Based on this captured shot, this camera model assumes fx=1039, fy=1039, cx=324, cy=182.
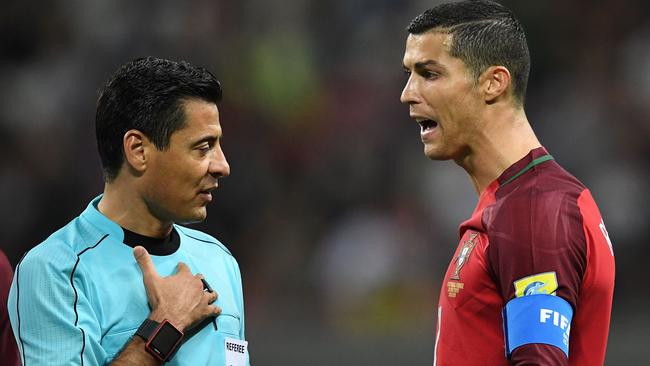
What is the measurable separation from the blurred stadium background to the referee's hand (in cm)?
394

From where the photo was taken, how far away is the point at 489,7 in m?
3.41

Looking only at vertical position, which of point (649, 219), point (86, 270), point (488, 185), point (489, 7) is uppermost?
point (489, 7)

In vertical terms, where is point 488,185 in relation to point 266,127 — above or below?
above

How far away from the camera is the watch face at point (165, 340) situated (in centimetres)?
302

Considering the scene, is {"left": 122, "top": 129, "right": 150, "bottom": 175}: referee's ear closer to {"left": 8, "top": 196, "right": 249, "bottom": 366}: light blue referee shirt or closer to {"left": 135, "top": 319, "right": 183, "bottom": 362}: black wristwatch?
{"left": 8, "top": 196, "right": 249, "bottom": 366}: light blue referee shirt

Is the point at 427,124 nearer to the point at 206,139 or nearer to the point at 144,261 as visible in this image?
the point at 206,139

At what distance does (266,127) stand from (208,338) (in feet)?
19.1

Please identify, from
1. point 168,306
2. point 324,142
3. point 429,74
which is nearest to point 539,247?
point 429,74

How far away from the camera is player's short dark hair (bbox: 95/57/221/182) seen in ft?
10.6

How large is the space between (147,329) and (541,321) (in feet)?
3.73

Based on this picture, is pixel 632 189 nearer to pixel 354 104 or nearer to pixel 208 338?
pixel 354 104

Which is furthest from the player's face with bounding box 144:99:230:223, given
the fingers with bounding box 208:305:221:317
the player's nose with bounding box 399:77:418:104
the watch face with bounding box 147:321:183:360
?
the player's nose with bounding box 399:77:418:104

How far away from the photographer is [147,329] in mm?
3061

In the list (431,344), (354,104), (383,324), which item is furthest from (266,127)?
(431,344)
